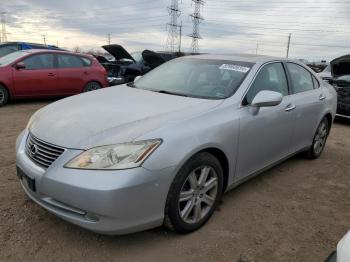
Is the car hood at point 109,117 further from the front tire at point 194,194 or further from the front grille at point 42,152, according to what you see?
the front tire at point 194,194

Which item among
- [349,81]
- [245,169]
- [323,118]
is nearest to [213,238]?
[245,169]

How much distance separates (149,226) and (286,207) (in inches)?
67.0

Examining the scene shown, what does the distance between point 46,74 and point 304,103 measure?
6940mm

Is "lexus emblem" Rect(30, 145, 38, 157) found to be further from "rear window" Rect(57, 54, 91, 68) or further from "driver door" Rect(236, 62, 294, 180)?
"rear window" Rect(57, 54, 91, 68)

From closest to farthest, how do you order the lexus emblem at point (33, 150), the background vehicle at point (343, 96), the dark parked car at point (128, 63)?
the lexus emblem at point (33, 150) < the background vehicle at point (343, 96) < the dark parked car at point (128, 63)

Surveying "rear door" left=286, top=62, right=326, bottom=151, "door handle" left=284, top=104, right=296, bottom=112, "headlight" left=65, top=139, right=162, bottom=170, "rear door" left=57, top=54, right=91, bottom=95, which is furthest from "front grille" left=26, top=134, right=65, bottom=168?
"rear door" left=57, top=54, right=91, bottom=95

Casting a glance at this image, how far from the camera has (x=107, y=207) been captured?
265cm

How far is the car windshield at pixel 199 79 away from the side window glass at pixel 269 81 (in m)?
0.15

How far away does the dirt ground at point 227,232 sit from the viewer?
2.98m

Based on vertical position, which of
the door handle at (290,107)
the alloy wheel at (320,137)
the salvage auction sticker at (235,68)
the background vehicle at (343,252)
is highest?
the salvage auction sticker at (235,68)

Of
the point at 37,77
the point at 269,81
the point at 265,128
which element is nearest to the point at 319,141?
the point at 269,81

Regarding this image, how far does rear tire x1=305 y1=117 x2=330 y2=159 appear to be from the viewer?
5.50 metres

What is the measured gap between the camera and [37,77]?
9.49 metres

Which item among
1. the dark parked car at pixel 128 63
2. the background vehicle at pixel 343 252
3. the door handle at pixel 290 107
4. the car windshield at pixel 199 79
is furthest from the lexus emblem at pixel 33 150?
the dark parked car at pixel 128 63
